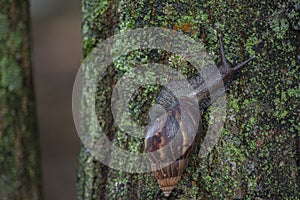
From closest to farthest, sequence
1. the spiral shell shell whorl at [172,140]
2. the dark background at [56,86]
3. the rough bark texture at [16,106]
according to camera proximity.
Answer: the spiral shell shell whorl at [172,140]
the rough bark texture at [16,106]
the dark background at [56,86]

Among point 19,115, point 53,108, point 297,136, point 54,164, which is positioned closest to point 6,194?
point 19,115

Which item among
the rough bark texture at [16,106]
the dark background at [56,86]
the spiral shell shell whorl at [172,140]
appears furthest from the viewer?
the dark background at [56,86]

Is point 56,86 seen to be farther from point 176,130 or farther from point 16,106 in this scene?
point 176,130

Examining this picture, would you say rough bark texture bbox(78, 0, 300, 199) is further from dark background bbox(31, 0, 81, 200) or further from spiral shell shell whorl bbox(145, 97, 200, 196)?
dark background bbox(31, 0, 81, 200)

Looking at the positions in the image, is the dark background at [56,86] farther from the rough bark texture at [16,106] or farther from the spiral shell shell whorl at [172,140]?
the spiral shell shell whorl at [172,140]

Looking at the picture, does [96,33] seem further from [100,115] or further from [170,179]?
[170,179]

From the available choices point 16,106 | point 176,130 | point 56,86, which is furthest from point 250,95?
point 56,86

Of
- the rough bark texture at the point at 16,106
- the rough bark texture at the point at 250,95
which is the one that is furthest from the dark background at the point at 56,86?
the rough bark texture at the point at 250,95
